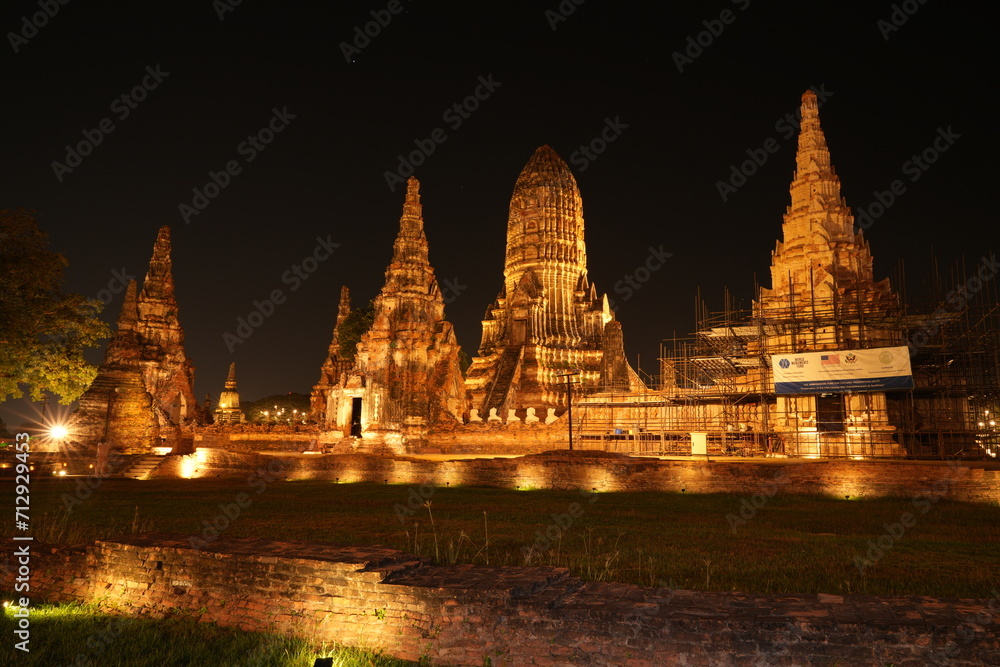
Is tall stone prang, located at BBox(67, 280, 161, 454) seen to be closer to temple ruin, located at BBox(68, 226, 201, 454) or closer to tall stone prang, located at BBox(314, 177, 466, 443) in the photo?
temple ruin, located at BBox(68, 226, 201, 454)

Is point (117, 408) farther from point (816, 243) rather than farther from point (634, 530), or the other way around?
point (816, 243)

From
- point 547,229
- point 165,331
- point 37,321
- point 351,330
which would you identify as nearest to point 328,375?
point 351,330

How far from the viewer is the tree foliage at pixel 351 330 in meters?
54.4

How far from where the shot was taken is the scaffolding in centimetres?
2444

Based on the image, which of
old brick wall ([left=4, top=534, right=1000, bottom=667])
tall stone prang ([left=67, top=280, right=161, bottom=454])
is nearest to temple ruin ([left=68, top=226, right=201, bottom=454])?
tall stone prang ([left=67, top=280, right=161, bottom=454])

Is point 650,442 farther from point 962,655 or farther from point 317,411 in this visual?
point 317,411

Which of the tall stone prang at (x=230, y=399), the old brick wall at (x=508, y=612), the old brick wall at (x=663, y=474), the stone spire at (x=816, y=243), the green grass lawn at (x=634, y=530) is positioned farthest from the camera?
the tall stone prang at (x=230, y=399)

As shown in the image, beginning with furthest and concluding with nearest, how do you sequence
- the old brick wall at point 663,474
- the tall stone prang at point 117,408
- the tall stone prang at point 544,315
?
the tall stone prang at point 544,315 < the tall stone prang at point 117,408 < the old brick wall at point 663,474

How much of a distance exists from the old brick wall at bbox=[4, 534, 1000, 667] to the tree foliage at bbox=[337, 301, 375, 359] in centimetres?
4711

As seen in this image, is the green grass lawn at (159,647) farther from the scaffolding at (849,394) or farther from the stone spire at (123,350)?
the stone spire at (123,350)

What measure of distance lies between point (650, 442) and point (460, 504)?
52.1ft

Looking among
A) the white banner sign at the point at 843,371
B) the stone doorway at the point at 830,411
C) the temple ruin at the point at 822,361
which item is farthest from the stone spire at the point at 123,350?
the stone doorway at the point at 830,411

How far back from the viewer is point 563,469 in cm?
2083

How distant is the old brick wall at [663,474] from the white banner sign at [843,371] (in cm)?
537
